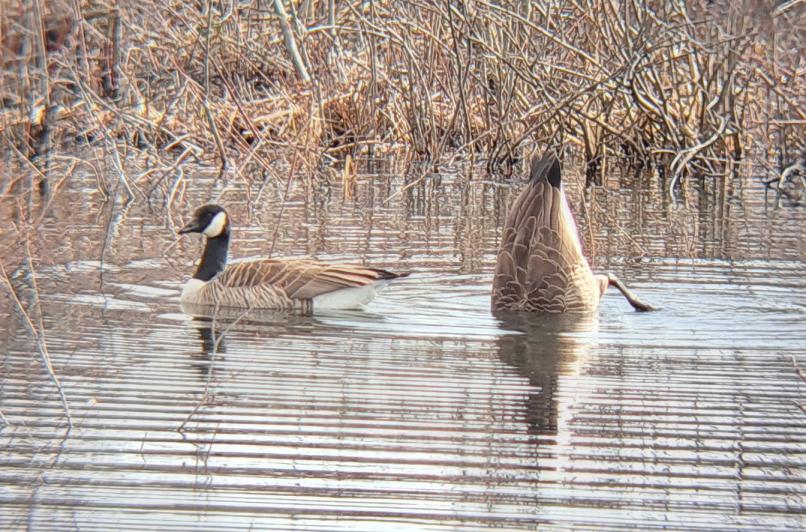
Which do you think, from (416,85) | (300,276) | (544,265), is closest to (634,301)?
(544,265)

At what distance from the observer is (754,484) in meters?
4.48

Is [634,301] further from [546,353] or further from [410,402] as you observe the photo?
[410,402]

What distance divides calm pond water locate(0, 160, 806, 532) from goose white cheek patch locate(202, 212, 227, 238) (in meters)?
0.47

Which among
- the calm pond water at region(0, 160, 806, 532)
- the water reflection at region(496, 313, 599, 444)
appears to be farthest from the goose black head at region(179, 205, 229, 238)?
the water reflection at region(496, 313, 599, 444)

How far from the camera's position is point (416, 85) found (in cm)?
1764

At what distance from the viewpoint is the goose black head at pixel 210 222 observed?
9.03 m

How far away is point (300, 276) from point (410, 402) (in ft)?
9.61

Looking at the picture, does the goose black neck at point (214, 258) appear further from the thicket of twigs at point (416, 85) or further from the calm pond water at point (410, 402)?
the thicket of twigs at point (416, 85)

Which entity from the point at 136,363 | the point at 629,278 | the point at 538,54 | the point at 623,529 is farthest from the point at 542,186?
the point at 538,54

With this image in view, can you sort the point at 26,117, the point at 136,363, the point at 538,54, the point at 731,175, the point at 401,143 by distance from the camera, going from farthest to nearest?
the point at 401,143 → the point at 731,175 → the point at 26,117 → the point at 538,54 → the point at 136,363

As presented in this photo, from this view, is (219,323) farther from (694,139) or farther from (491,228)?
(694,139)

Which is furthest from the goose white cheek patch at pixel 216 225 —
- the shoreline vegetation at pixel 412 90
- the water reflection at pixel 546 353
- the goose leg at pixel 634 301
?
the shoreline vegetation at pixel 412 90

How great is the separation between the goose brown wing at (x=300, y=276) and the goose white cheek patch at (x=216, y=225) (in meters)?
0.50

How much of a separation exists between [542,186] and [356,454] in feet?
13.3
